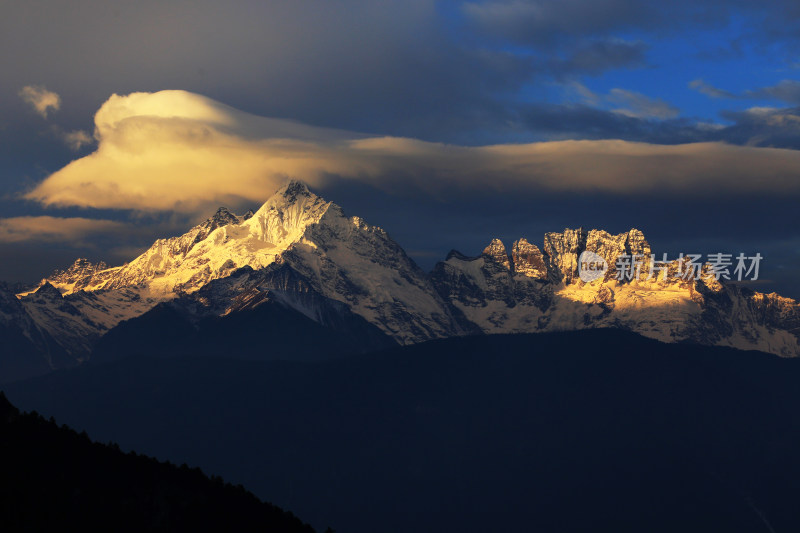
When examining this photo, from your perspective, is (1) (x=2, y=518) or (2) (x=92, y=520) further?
(2) (x=92, y=520)

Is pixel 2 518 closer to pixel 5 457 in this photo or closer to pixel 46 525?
pixel 46 525

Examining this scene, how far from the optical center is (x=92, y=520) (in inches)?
7559

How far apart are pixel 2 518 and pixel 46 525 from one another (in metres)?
8.06

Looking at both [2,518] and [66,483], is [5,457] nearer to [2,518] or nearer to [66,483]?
[66,483]

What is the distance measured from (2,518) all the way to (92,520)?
1887 centimetres

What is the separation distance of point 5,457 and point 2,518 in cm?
2410

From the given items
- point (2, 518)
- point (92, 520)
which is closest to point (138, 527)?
point (92, 520)

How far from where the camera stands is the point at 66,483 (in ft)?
654

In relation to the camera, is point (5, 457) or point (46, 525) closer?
point (46, 525)

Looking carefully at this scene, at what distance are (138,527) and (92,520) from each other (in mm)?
7365

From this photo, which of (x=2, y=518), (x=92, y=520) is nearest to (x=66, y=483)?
(x=92, y=520)

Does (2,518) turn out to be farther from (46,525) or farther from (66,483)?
(66,483)

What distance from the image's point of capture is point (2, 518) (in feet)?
577

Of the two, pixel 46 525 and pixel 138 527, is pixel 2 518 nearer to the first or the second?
pixel 46 525
